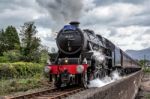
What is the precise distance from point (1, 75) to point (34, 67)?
17.3 feet

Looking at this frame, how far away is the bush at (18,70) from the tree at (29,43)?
30.9ft

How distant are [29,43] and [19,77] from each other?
59.7ft

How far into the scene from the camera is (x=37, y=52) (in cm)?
4441

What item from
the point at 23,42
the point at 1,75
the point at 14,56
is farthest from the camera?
the point at 23,42

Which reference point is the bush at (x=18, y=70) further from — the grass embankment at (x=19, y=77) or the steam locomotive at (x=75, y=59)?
the steam locomotive at (x=75, y=59)

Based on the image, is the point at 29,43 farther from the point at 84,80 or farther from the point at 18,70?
the point at 84,80

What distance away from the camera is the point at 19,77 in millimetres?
28125

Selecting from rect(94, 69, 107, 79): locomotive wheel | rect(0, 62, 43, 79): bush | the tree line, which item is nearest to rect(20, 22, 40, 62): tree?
the tree line

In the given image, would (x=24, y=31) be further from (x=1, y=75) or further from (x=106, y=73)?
(x=106, y=73)

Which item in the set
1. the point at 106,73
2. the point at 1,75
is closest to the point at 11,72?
the point at 1,75

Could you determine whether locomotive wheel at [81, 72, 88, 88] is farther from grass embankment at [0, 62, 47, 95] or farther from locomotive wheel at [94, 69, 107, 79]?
grass embankment at [0, 62, 47, 95]

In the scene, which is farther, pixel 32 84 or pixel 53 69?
pixel 32 84

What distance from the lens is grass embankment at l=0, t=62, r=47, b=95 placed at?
1942 centimetres

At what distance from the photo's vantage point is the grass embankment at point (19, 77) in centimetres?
1942
